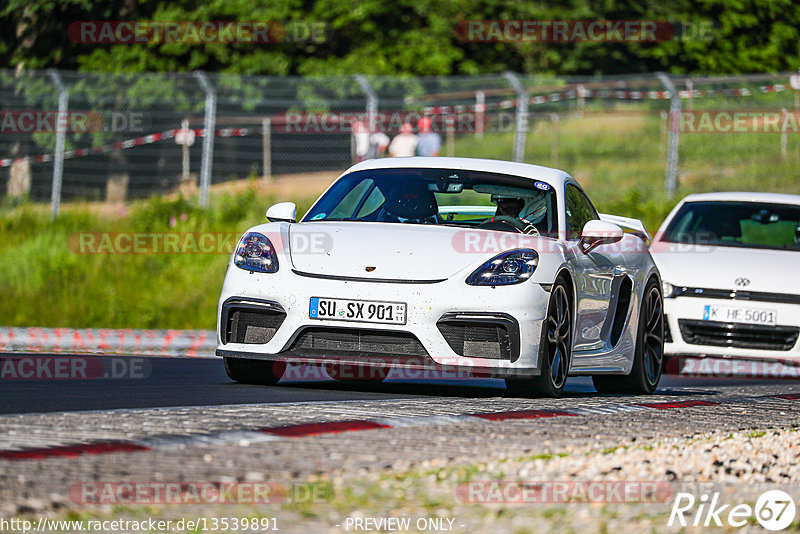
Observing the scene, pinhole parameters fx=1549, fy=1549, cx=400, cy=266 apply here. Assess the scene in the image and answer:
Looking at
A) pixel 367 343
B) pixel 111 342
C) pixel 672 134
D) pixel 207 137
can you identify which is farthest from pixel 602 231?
pixel 672 134

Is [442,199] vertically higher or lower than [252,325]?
higher

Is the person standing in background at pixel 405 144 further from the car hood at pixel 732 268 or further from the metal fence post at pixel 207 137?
the car hood at pixel 732 268

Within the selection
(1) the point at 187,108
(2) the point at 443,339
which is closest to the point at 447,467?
(2) the point at 443,339

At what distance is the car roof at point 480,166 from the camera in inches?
381

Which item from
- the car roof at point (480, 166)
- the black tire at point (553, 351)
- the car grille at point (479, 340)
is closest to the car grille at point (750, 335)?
the car roof at point (480, 166)

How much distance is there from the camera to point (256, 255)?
868 centimetres

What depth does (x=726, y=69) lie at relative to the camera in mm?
41406

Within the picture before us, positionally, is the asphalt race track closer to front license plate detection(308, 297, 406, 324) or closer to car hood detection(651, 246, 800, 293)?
front license plate detection(308, 297, 406, 324)

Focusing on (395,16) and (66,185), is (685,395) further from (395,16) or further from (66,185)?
(395,16)

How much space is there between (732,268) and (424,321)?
5.17 meters

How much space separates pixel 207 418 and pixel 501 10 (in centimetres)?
3405

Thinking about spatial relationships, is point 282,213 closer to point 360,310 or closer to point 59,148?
point 360,310

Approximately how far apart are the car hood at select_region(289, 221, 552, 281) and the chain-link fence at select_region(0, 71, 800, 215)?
11.9 meters

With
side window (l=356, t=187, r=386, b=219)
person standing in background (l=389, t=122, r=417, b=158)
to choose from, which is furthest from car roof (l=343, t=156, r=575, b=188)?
person standing in background (l=389, t=122, r=417, b=158)
